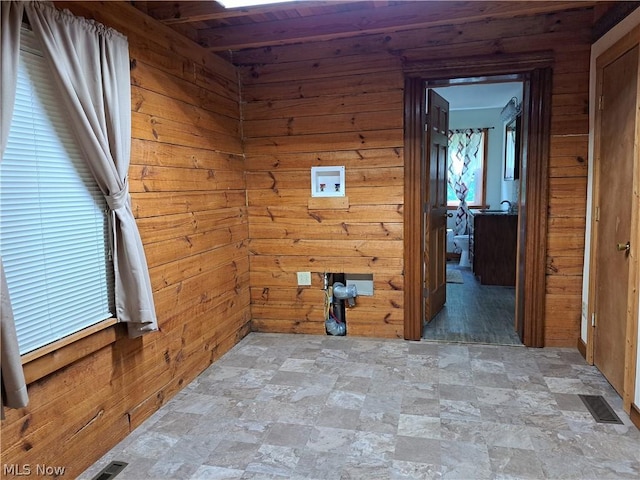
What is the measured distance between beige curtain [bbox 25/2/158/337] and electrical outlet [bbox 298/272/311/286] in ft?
5.50

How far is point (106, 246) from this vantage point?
2.26 metres

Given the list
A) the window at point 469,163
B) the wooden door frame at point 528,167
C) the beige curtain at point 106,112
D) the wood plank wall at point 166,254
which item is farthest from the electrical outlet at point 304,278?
the window at point 469,163

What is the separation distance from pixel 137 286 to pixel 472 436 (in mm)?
1877

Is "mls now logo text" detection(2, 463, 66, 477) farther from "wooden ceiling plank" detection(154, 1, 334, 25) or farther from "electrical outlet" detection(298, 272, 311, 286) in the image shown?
"wooden ceiling plank" detection(154, 1, 334, 25)

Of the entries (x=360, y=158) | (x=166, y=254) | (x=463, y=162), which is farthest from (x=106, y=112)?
(x=463, y=162)

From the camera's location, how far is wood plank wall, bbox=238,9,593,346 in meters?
3.28

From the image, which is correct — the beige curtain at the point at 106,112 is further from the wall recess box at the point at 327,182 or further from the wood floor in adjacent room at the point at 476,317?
the wood floor in adjacent room at the point at 476,317

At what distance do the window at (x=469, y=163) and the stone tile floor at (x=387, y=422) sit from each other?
4.59 metres

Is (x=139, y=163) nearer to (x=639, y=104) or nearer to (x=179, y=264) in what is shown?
(x=179, y=264)

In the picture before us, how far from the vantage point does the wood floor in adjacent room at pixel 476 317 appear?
3.72 metres

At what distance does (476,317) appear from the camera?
14.0 feet

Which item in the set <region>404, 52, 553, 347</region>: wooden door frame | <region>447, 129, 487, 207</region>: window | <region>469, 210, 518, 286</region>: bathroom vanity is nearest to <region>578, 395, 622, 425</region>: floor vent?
<region>404, 52, 553, 347</region>: wooden door frame

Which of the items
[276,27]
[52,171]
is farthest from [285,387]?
[276,27]

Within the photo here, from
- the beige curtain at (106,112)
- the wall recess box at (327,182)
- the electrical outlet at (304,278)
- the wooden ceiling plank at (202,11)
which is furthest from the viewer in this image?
the electrical outlet at (304,278)
